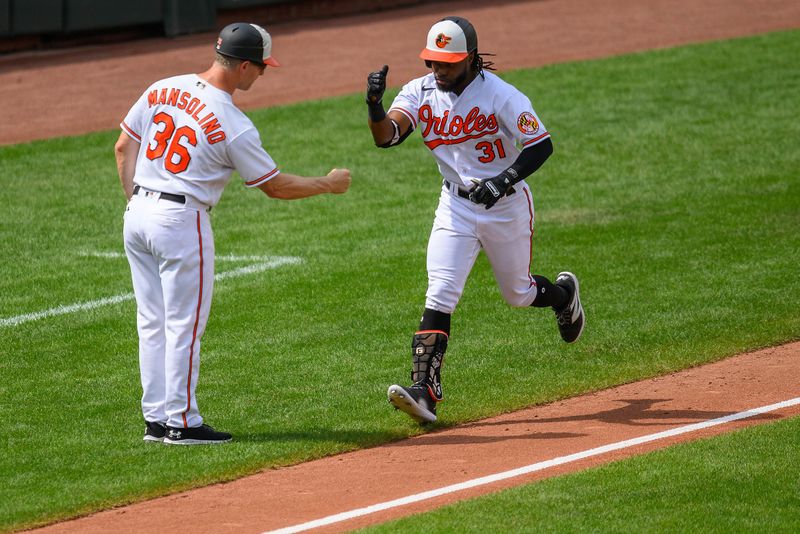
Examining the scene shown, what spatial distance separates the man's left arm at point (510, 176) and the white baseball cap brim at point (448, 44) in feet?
2.01

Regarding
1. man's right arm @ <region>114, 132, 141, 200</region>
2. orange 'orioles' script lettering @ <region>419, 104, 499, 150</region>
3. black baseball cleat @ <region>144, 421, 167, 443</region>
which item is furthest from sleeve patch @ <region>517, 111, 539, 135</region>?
black baseball cleat @ <region>144, 421, 167, 443</region>

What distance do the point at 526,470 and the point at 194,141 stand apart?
224cm

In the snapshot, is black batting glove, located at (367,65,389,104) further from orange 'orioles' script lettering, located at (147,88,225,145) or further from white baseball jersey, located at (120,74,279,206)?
orange 'orioles' script lettering, located at (147,88,225,145)

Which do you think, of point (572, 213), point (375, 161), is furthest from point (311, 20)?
point (572, 213)

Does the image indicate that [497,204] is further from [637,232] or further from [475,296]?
[637,232]

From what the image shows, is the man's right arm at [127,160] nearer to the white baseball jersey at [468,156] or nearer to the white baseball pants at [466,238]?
the white baseball jersey at [468,156]

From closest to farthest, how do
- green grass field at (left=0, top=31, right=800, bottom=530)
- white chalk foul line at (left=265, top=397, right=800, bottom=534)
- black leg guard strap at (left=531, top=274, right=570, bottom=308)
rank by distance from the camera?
1. white chalk foul line at (left=265, top=397, right=800, bottom=534)
2. green grass field at (left=0, top=31, right=800, bottom=530)
3. black leg guard strap at (left=531, top=274, right=570, bottom=308)

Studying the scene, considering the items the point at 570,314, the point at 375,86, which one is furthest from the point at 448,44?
the point at 570,314

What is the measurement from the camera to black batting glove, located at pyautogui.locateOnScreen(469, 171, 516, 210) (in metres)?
6.92

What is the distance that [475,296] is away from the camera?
9.84 m

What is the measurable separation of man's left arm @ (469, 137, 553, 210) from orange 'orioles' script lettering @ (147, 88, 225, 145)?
4.43ft

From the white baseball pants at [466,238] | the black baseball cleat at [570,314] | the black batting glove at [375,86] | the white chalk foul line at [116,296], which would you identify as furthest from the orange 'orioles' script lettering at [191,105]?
the white chalk foul line at [116,296]

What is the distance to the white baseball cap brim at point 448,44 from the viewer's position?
6988 mm

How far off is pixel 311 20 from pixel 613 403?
14.0 metres
